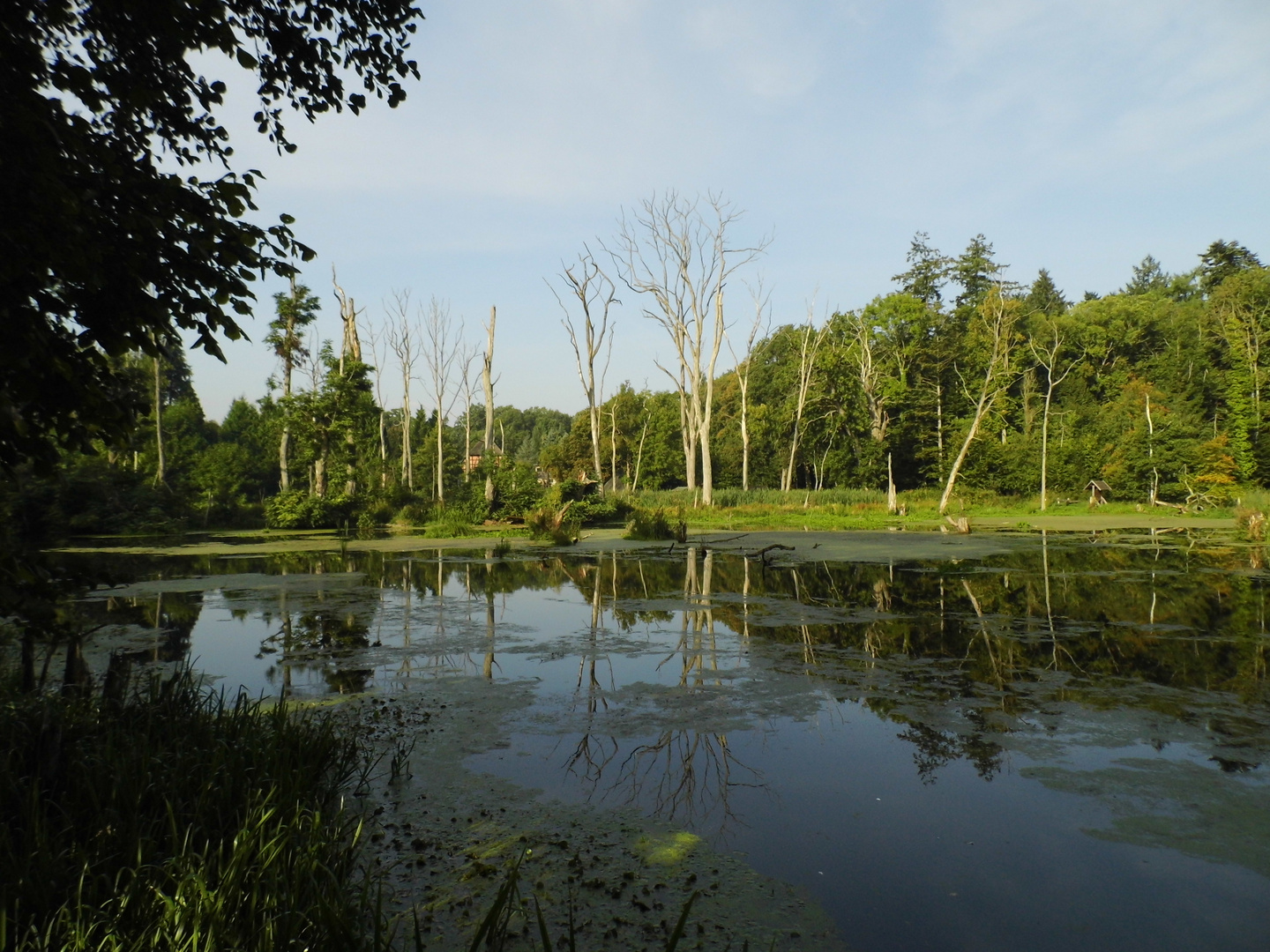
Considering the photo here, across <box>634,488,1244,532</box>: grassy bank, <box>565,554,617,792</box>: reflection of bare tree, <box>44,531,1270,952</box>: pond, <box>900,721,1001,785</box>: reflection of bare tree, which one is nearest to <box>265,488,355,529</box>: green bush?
<box>634,488,1244,532</box>: grassy bank

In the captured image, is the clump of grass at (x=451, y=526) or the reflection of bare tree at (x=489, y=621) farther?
the clump of grass at (x=451, y=526)

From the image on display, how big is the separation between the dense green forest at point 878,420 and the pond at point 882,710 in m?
15.7

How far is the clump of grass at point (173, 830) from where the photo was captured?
2840mm

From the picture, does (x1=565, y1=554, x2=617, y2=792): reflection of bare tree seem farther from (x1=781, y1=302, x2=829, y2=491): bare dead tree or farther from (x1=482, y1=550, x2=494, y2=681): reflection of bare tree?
(x1=781, y1=302, x2=829, y2=491): bare dead tree

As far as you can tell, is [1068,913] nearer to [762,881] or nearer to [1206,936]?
[1206,936]

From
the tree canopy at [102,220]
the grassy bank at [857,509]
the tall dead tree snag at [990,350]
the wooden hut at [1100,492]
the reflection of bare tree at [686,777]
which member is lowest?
the reflection of bare tree at [686,777]

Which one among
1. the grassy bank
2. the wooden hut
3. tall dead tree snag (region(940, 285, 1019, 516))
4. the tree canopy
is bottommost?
the grassy bank

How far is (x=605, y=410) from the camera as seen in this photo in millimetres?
61969

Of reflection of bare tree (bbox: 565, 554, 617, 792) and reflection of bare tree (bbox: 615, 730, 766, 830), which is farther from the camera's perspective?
reflection of bare tree (bbox: 565, 554, 617, 792)

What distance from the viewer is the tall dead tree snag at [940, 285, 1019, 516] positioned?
37625 mm

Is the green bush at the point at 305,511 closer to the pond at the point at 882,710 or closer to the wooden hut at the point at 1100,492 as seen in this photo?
the pond at the point at 882,710

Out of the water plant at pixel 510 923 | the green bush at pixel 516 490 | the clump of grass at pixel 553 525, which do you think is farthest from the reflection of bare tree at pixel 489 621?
the green bush at pixel 516 490

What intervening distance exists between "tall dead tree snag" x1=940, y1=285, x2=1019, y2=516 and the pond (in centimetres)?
2331

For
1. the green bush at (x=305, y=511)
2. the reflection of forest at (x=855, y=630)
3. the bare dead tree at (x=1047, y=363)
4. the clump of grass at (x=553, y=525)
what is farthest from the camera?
the bare dead tree at (x=1047, y=363)
